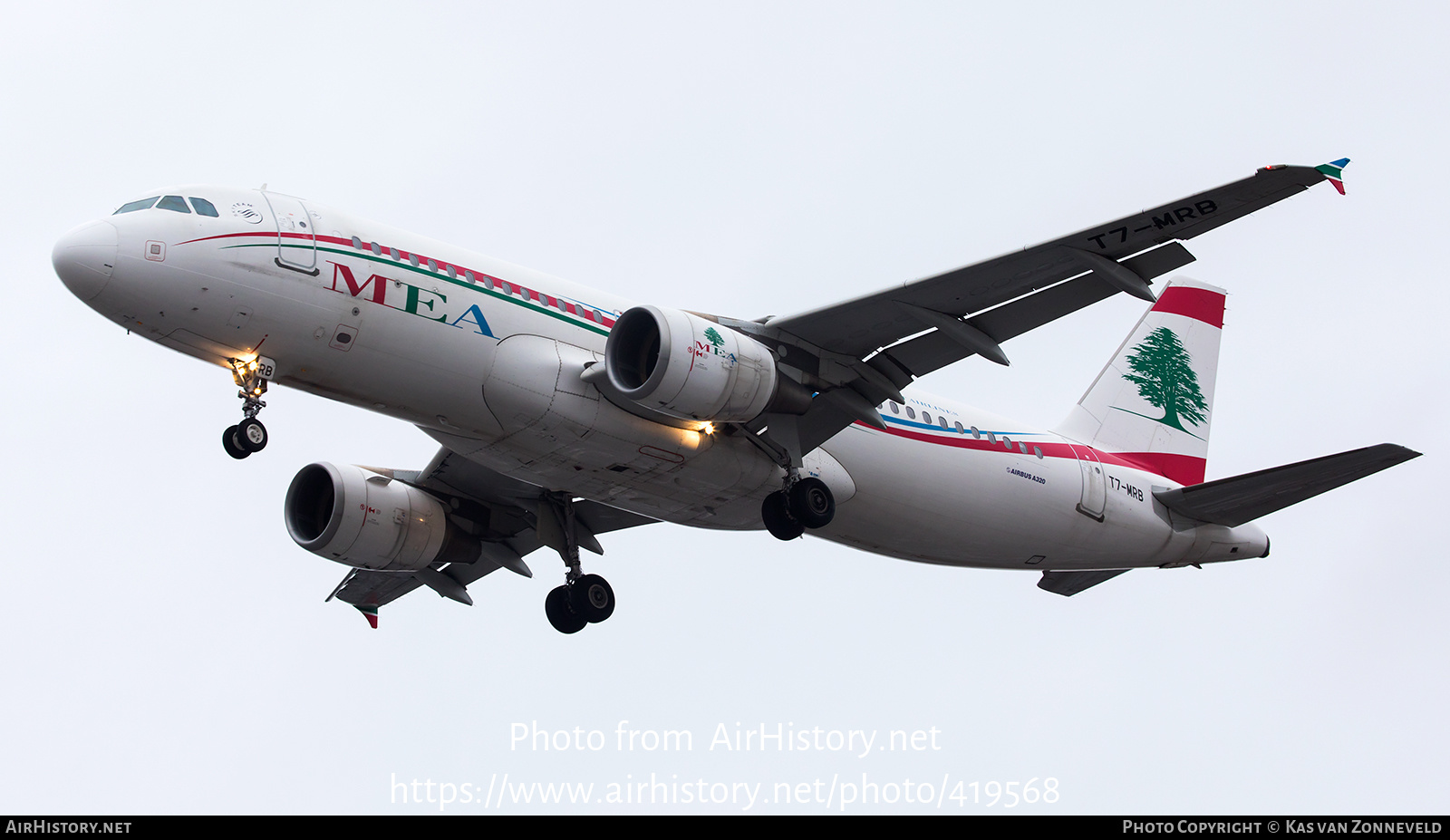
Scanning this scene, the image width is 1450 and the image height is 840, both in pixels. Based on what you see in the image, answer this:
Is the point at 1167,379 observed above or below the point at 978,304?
above

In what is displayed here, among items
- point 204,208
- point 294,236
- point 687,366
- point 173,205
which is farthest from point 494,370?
point 173,205

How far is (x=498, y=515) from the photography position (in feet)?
93.1

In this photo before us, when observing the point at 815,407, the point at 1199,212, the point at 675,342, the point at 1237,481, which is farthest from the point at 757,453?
the point at 1237,481

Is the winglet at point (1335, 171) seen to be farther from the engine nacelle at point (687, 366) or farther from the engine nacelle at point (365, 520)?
the engine nacelle at point (365, 520)

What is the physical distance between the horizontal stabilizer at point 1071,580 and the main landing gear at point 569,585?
27.7 ft

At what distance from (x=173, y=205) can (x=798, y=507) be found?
10.1 m

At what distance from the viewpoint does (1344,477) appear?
25.5 meters

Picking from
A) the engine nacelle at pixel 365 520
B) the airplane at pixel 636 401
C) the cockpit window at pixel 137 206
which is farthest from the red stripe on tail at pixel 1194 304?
the cockpit window at pixel 137 206

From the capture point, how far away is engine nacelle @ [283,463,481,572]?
26.5 meters

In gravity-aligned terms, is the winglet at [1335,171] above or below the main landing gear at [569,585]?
above

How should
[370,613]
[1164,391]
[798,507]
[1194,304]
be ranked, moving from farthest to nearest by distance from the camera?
1. [1194,304]
2. [1164,391]
3. [370,613]
4. [798,507]

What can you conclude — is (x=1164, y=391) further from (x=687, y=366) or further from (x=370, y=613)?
(x=370, y=613)

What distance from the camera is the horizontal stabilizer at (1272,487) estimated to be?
80.8ft

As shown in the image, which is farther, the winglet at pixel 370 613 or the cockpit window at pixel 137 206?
the winglet at pixel 370 613
